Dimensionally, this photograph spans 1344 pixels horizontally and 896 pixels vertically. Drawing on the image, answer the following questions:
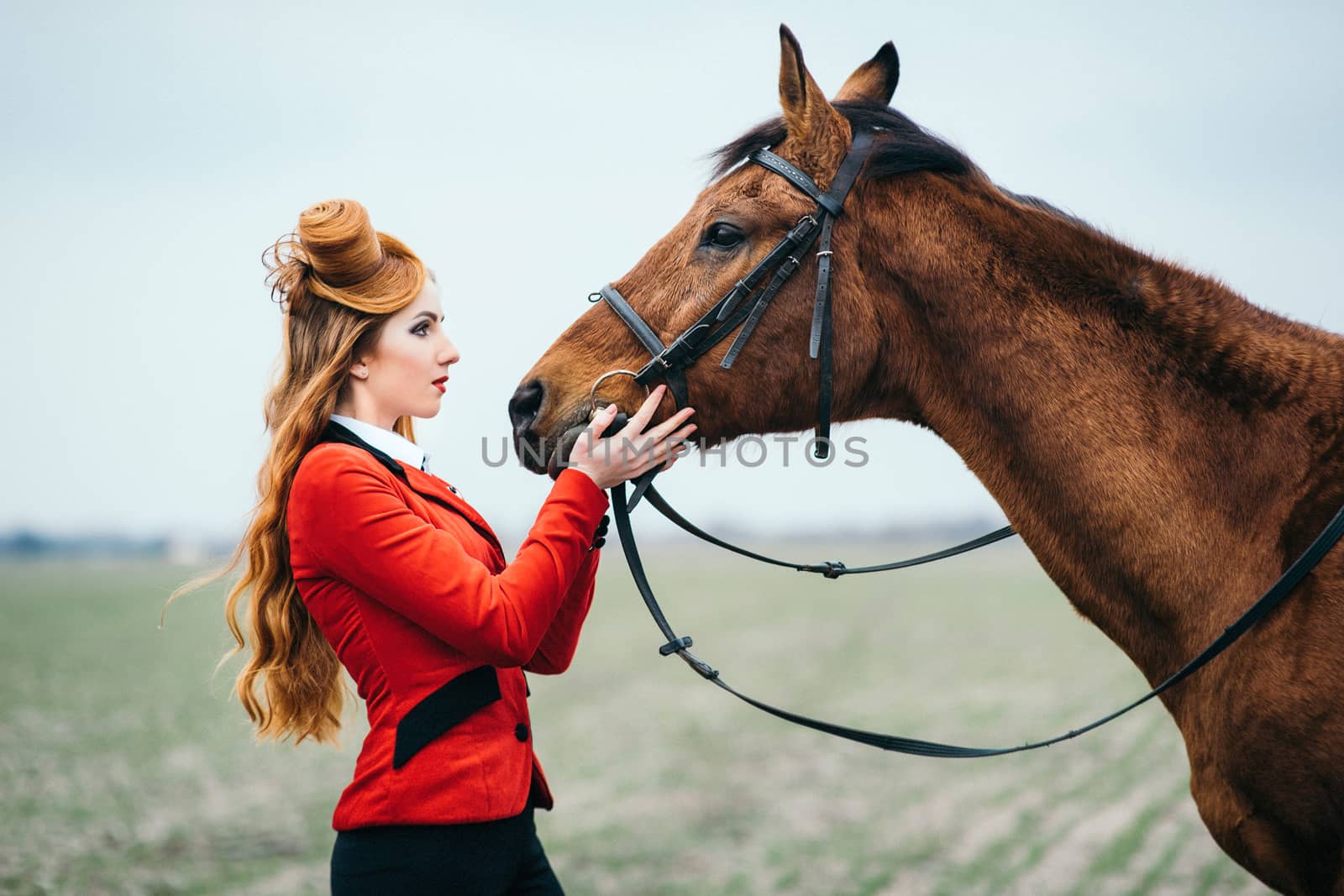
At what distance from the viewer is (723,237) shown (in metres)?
2.85

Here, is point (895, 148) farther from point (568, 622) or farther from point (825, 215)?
point (568, 622)

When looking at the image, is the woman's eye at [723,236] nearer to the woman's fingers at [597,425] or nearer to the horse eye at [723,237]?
the horse eye at [723,237]

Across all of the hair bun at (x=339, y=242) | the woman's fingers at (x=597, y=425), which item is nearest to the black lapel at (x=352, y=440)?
the hair bun at (x=339, y=242)

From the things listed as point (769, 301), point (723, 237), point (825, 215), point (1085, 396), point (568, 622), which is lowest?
point (568, 622)

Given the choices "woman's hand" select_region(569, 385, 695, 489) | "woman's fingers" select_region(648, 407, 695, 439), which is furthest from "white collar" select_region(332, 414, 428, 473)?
"woman's fingers" select_region(648, 407, 695, 439)

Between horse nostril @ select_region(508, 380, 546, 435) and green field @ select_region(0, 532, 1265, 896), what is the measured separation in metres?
1.44

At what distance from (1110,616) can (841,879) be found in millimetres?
6231

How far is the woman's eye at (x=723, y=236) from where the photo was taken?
284cm

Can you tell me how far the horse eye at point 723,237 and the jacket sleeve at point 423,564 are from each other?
1.02m

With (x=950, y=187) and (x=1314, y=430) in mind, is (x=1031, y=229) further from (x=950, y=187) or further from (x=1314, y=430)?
(x=1314, y=430)

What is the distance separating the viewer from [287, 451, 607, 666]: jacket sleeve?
2.23 metres

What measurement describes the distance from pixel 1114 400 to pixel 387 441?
200 cm

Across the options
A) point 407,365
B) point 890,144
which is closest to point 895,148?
point 890,144

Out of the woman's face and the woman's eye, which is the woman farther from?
the woman's eye
